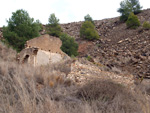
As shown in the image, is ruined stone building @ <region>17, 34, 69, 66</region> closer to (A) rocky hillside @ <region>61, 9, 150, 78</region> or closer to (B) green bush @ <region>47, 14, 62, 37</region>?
(A) rocky hillside @ <region>61, 9, 150, 78</region>

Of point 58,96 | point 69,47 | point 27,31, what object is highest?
point 27,31

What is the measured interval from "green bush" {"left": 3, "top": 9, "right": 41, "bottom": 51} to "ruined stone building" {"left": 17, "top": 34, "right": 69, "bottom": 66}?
6.84 m

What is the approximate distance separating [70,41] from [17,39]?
714 cm

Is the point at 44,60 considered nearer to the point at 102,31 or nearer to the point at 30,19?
the point at 30,19

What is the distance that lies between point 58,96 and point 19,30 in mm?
16871

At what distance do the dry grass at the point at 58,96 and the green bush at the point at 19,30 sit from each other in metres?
12.9

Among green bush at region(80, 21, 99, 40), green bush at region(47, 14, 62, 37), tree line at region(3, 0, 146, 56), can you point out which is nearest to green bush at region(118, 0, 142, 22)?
tree line at region(3, 0, 146, 56)

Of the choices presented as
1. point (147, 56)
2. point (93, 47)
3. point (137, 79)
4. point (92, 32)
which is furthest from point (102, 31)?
point (137, 79)

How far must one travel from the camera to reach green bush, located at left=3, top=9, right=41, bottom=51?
1941 centimetres

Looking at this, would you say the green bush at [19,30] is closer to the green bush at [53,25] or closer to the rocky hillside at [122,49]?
the rocky hillside at [122,49]

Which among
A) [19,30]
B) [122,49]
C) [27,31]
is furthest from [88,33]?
[19,30]

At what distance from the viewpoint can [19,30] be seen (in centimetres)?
2039

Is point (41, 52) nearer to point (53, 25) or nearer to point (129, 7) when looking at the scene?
point (53, 25)

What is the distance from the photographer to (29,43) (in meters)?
12.7
